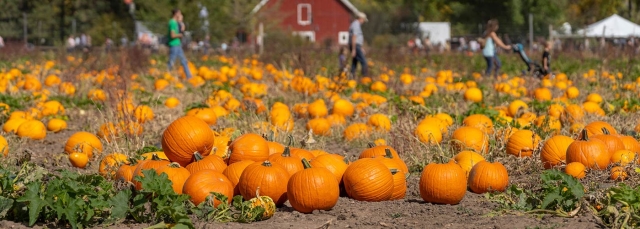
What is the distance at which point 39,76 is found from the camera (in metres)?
14.8

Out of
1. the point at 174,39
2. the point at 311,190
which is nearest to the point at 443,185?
the point at 311,190

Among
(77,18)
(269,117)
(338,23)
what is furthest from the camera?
(338,23)

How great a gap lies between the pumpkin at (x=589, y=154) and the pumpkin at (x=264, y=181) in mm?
1958

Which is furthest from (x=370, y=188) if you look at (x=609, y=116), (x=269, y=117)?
(x=609, y=116)

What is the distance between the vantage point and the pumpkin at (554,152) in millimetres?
6078

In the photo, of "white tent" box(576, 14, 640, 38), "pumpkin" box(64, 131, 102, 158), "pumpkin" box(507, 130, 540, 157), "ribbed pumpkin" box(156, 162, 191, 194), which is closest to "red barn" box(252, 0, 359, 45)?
"white tent" box(576, 14, 640, 38)

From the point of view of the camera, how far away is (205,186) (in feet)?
15.9

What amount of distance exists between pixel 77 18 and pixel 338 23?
18.0 m

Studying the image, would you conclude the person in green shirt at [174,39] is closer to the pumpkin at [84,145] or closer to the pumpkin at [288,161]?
the pumpkin at [84,145]

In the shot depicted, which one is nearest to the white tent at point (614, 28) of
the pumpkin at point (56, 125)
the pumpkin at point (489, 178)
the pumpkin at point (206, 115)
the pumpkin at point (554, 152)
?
the pumpkin at point (206, 115)

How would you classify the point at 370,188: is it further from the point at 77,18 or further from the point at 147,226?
the point at 77,18

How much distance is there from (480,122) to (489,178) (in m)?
2.32

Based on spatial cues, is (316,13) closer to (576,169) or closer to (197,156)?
(576,169)

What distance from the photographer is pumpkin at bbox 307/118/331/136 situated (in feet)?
27.6
